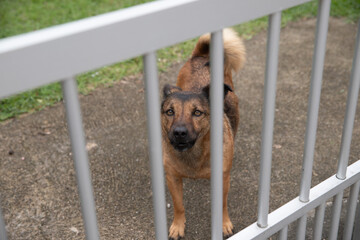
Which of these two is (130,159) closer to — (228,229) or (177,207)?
(177,207)

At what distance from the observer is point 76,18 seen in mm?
6293

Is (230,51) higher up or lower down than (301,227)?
higher up

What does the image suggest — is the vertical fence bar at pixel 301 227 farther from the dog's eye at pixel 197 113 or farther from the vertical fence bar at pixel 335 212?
the dog's eye at pixel 197 113

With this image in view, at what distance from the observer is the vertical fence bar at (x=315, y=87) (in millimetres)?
1394

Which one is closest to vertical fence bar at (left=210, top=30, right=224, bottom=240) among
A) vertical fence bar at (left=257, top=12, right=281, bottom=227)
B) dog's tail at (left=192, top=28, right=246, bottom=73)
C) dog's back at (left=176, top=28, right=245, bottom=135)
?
vertical fence bar at (left=257, top=12, right=281, bottom=227)

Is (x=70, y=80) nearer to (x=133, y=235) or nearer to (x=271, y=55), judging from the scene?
(x=271, y=55)

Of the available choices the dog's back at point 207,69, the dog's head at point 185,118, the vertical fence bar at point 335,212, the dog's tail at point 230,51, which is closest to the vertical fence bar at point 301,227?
the vertical fence bar at point 335,212

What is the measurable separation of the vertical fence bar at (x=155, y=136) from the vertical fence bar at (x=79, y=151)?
Result: 182mm

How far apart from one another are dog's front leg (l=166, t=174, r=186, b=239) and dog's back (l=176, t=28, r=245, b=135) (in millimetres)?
751

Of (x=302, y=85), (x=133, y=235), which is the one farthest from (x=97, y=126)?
(x=302, y=85)

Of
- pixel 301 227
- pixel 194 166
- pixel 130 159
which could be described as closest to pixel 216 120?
pixel 301 227

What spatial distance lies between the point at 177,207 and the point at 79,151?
6.72 feet

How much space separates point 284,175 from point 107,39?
114 inches

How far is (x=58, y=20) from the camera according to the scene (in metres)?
6.31
